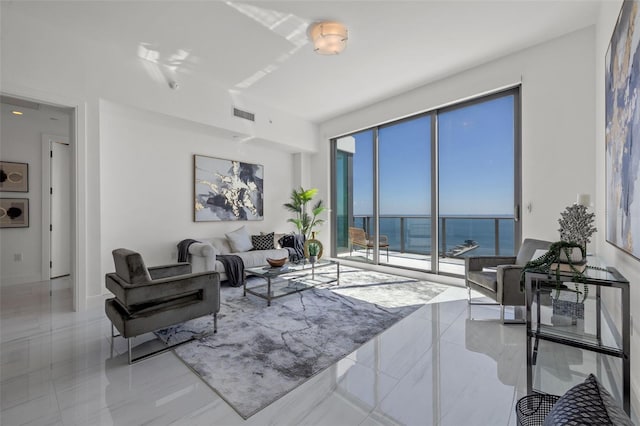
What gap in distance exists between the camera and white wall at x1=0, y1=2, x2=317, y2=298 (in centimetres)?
306

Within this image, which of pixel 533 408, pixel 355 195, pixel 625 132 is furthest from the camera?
pixel 355 195

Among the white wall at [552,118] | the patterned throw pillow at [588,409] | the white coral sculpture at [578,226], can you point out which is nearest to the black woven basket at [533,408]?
the patterned throw pillow at [588,409]

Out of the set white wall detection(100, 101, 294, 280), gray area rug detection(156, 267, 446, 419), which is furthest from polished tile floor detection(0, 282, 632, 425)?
white wall detection(100, 101, 294, 280)

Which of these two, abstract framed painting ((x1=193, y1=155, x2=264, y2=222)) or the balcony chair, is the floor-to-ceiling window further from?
abstract framed painting ((x1=193, y1=155, x2=264, y2=222))

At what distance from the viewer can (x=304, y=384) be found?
1.93 metres

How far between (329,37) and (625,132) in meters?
2.82

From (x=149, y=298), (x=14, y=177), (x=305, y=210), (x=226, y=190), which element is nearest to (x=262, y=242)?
(x=226, y=190)

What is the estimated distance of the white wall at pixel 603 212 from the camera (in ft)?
5.41

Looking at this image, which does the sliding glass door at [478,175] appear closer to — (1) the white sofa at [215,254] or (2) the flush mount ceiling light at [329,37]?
(2) the flush mount ceiling light at [329,37]

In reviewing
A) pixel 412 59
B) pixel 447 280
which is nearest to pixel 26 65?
pixel 412 59

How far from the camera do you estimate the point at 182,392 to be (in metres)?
1.85

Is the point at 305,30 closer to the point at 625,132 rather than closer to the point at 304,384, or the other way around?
the point at 625,132

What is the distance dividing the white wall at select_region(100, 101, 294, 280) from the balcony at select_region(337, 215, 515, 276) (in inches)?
112

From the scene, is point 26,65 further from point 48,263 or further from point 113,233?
point 48,263
